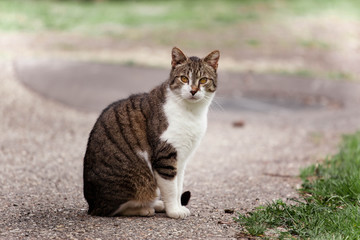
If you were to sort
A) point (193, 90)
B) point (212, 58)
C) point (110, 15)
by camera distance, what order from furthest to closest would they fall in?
point (110, 15) < point (212, 58) < point (193, 90)

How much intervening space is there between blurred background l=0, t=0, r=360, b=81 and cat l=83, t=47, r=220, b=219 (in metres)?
8.14

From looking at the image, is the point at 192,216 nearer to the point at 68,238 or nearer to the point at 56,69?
the point at 68,238

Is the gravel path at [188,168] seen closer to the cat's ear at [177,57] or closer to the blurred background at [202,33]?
the cat's ear at [177,57]

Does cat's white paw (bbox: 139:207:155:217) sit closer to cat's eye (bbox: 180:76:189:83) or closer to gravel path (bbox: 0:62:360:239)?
gravel path (bbox: 0:62:360:239)

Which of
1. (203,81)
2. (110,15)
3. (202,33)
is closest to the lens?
(203,81)

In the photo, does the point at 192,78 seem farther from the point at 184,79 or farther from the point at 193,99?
the point at 193,99

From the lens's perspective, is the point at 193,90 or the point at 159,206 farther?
the point at 159,206

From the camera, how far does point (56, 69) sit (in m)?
11.2

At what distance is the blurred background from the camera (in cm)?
1328

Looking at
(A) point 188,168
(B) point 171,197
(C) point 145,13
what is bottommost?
(A) point 188,168

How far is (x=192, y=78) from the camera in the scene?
401cm

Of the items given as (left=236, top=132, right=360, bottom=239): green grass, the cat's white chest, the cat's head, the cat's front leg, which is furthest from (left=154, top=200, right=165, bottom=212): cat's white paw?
the cat's head

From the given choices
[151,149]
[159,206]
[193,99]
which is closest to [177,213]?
[159,206]

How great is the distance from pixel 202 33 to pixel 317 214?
1255cm
